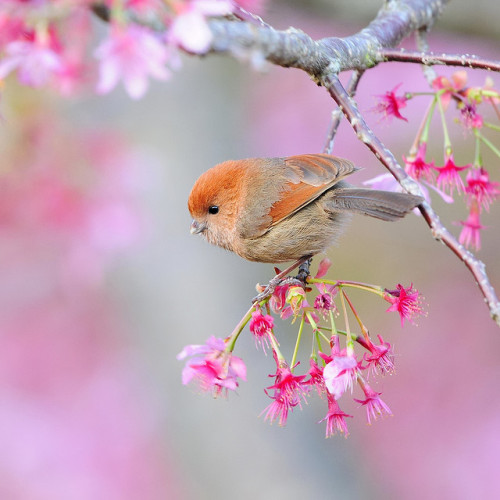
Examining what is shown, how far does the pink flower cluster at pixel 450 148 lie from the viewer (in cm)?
187

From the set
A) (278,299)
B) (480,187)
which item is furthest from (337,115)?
(278,299)

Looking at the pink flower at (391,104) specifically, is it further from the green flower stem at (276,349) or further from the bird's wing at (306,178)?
the green flower stem at (276,349)

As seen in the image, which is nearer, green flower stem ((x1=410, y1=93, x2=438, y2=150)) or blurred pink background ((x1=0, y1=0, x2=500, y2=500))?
green flower stem ((x1=410, y1=93, x2=438, y2=150))

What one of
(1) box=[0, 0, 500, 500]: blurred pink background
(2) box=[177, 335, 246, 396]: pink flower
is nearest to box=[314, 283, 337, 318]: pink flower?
(2) box=[177, 335, 246, 396]: pink flower

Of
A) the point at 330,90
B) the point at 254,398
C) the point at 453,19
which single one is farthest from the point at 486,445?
the point at 330,90

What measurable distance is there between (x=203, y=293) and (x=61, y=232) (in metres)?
0.85

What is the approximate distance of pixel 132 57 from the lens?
1.52 m

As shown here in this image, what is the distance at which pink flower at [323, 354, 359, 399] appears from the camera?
1.56 m

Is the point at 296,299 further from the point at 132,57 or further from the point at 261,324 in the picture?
the point at 132,57

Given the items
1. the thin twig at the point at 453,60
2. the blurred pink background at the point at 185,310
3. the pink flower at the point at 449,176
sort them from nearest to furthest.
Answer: the thin twig at the point at 453,60 → the pink flower at the point at 449,176 → the blurred pink background at the point at 185,310

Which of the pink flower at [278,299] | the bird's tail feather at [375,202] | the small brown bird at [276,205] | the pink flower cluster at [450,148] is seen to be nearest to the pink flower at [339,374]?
the pink flower at [278,299]

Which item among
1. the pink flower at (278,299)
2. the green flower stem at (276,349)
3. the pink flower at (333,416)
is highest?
the pink flower at (278,299)

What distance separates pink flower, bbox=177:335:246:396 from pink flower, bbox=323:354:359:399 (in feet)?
0.69

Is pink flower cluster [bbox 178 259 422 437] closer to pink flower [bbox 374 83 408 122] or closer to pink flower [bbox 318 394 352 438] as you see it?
pink flower [bbox 318 394 352 438]
